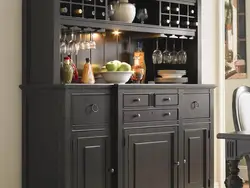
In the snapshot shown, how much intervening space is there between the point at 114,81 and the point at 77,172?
85 centimetres

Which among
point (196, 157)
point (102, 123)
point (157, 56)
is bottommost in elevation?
point (196, 157)

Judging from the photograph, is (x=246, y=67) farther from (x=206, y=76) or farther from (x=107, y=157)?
(x=107, y=157)

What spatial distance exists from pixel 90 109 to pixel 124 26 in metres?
0.81

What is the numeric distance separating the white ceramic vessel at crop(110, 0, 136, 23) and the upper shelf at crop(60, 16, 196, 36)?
87 mm

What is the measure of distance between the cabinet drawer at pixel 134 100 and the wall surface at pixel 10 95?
800 millimetres

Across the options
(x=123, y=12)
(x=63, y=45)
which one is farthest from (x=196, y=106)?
(x=63, y=45)

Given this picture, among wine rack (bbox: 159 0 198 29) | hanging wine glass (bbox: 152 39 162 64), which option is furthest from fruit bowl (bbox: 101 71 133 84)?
wine rack (bbox: 159 0 198 29)

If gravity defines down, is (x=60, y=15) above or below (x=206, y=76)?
above

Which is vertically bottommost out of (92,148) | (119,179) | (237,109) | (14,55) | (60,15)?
(119,179)

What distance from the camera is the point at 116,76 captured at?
418 centimetres

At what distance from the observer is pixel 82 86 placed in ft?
12.1

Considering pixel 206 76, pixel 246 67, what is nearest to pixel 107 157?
pixel 206 76

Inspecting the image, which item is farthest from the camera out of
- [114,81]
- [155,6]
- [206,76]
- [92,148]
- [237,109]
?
[206,76]

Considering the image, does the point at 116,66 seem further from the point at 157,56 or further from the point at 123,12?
the point at 157,56
